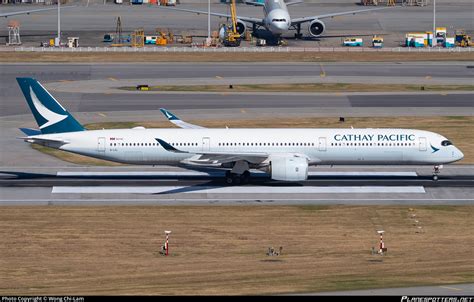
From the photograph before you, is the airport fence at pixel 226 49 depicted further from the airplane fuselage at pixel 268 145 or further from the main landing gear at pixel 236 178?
the airplane fuselage at pixel 268 145

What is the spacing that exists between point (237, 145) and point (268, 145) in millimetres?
2097

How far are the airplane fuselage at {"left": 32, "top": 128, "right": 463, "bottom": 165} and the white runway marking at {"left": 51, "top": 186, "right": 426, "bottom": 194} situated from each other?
1851 millimetres

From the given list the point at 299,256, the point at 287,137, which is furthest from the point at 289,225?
the point at 287,137

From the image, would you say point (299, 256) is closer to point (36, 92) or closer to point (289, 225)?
point (289, 225)

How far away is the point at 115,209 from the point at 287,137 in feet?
44.3

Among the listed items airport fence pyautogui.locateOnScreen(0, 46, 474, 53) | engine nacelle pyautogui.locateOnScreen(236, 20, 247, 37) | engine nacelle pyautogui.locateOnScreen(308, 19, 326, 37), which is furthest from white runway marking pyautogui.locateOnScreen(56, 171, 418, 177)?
engine nacelle pyautogui.locateOnScreen(308, 19, 326, 37)

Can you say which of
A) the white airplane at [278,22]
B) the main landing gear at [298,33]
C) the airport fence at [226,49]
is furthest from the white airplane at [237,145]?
the main landing gear at [298,33]

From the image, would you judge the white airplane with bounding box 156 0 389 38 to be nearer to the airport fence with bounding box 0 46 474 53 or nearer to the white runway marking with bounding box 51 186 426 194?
the airport fence with bounding box 0 46 474 53

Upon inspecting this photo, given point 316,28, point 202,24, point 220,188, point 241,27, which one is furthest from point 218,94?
point 202,24

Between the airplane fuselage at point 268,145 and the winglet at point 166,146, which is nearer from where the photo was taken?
the winglet at point 166,146

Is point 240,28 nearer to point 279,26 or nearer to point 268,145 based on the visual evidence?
point 279,26

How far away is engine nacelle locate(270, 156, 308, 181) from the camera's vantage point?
70.3 metres

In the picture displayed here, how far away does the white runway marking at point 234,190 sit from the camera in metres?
70.9

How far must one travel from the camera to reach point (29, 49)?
5906 inches
